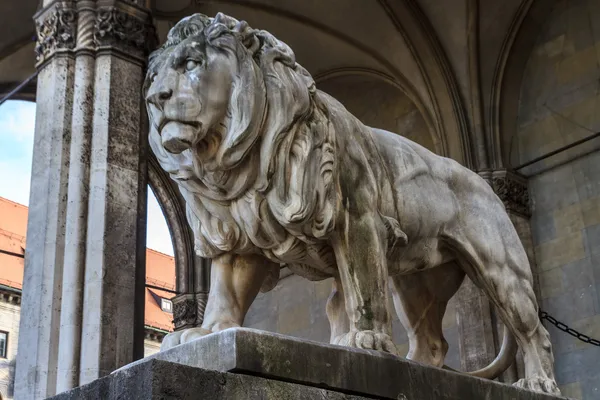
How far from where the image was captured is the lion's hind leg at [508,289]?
14.1ft

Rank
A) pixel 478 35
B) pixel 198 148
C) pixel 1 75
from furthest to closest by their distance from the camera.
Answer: pixel 1 75, pixel 478 35, pixel 198 148

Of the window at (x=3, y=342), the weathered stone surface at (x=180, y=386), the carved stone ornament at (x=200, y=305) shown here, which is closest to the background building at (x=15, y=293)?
the window at (x=3, y=342)

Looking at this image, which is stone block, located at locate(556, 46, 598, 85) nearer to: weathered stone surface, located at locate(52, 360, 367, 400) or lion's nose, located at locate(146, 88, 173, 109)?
lion's nose, located at locate(146, 88, 173, 109)

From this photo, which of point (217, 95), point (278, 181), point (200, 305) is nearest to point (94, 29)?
point (217, 95)

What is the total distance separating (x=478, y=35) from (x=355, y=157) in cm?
933

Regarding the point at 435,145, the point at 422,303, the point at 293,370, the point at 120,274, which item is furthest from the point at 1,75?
the point at 293,370

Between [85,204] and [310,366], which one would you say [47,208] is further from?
[310,366]

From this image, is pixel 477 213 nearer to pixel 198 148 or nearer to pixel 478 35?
pixel 198 148

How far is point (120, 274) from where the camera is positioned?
22.1 feet

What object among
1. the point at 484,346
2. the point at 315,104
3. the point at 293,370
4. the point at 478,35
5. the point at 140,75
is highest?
the point at 478,35

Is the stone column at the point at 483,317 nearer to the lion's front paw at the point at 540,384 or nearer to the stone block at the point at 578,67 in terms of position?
the stone block at the point at 578,67

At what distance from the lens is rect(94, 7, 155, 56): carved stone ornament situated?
755 centimetres

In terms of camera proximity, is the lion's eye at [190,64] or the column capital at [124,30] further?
the column capital at [124,30]

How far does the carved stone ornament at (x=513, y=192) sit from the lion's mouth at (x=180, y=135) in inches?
350
